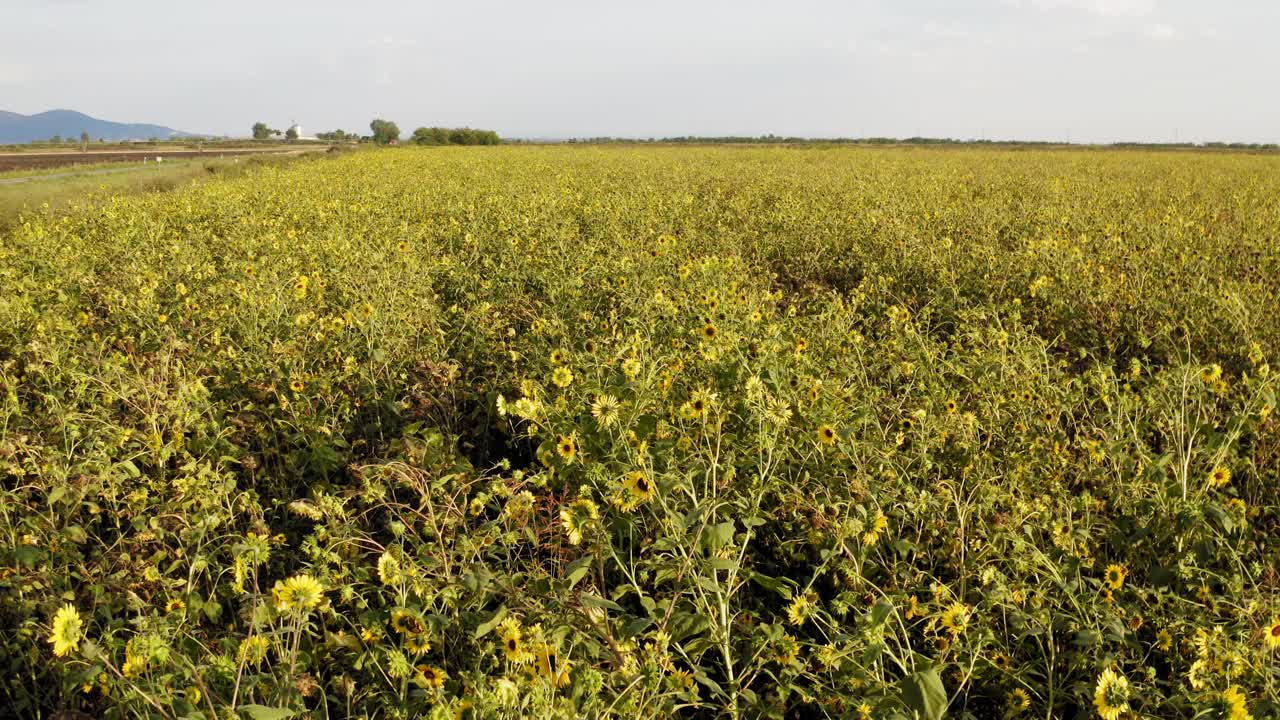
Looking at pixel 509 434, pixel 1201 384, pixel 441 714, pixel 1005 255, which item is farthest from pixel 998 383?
pixel 1005 255

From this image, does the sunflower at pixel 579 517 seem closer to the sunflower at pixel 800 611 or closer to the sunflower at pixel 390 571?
the sunflower at pixel 390 571

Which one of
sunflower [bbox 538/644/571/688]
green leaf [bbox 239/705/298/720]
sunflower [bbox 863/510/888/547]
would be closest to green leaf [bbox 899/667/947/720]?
sunflower [bbox 863/510/888/547]

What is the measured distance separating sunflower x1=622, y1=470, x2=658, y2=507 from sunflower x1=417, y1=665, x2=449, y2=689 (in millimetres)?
611

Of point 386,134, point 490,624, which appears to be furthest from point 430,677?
point 386,134

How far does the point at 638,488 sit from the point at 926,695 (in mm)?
858

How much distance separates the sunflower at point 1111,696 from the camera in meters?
1.38

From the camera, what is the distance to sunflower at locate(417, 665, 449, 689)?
4.85 ft

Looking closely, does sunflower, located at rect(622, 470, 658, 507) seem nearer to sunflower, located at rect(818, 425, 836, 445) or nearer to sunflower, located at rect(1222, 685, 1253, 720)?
sunflower, located at rect(818, 425, 836, 445)

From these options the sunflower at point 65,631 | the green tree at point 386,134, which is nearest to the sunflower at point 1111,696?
the sunflower at point 65,631

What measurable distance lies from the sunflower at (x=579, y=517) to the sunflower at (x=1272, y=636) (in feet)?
5.12

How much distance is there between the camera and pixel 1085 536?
2.02 meters

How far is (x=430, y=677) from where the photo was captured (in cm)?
166

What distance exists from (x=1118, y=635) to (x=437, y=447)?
210 centimetres

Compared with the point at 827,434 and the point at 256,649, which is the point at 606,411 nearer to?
the point at 827,434
